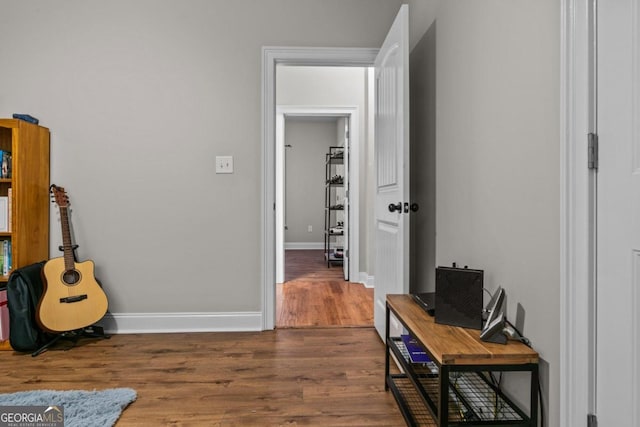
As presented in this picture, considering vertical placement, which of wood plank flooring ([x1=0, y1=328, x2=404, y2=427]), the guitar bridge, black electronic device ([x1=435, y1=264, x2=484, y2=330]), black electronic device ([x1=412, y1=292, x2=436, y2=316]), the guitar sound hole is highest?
black electronic device ([x1=435, y1=264, x2=484, y2=330])

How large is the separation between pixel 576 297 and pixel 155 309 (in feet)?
8.43

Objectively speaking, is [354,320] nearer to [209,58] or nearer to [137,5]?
[209,58]

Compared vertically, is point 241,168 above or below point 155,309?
above

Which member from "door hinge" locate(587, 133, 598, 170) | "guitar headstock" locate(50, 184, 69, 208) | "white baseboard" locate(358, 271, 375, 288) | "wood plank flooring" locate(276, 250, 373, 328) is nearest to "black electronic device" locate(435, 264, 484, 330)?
"door hinge" locate(587, 133, 598, 170)

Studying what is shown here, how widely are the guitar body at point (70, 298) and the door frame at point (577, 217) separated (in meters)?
2.58

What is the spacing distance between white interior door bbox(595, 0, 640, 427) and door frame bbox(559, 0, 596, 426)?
0.06 feet

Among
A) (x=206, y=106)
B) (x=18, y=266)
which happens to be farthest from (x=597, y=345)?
(x=18, y=266)

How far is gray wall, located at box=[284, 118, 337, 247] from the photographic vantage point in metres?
7.77

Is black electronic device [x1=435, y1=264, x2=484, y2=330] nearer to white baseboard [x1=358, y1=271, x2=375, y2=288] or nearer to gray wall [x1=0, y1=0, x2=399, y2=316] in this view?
gray wall [x1=0, y1=0, x2=399, y2=316]

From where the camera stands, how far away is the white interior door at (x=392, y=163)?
2004mm

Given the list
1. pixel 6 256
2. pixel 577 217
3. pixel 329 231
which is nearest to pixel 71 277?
pixel 6 256

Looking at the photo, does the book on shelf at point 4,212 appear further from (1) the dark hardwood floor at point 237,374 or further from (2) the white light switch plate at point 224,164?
(2) the white light switch plate at point 224,164

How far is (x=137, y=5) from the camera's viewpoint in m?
2.73

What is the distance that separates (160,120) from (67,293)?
128 cm
